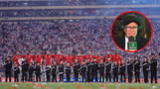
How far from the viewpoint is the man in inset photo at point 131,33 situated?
27.5 ft

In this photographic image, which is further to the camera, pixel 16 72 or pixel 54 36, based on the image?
pixel 16 72

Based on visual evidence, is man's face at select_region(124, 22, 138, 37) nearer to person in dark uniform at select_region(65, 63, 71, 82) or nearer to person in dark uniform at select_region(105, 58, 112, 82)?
person in dark uniform at select_region(105, 58, 112, 82)

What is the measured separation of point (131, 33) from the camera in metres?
8.43

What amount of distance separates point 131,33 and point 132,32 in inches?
1.2

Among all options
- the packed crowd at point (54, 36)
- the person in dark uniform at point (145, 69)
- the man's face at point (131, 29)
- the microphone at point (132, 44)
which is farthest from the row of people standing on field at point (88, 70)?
the man's face at point (131, 29)

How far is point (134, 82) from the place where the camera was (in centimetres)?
977

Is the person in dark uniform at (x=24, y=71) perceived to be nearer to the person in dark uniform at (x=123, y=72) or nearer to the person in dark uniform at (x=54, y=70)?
the person in dark uniform at (x=54, y=70)

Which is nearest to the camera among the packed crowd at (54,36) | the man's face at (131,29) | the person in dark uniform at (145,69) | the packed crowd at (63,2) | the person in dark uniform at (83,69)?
the man's face at (131,29)

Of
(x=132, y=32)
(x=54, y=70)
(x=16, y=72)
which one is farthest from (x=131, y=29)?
(x=16, y=72)

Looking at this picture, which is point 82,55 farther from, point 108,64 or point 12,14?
point 12,14

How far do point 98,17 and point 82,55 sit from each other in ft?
3.62

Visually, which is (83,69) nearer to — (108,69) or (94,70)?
(94,70)

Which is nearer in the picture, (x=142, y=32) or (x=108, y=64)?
(x=142, y=32)

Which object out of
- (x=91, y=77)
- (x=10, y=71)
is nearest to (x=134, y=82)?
(x=91, y=77)
